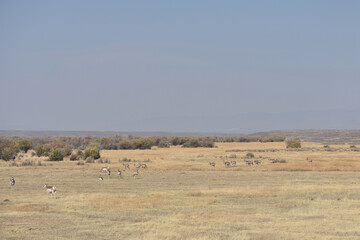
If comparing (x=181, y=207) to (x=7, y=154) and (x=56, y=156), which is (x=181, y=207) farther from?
(x=7, y=154)

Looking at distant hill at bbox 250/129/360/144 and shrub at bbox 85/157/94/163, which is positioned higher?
distant hill at bbox 250/129/360/144

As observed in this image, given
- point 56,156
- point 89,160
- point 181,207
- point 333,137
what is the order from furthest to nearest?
point 333,137 < point 56,156 < point 89,160 < point 181,207

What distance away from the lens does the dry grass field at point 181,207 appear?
1780 centimetres

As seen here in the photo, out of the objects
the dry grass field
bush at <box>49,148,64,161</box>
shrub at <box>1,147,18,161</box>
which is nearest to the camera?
the dry grass field

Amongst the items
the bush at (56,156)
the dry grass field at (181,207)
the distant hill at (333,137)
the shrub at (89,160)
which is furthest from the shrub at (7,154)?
the distant hill at (333,137)

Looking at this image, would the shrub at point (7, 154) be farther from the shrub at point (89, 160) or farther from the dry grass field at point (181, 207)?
the dry grass field at point (181, 207)

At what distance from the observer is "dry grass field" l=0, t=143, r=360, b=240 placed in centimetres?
1780

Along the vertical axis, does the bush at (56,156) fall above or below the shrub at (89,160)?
above

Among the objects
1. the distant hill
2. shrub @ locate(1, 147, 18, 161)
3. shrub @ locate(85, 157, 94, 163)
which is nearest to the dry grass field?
shrub @ locate(85, 157, 94, 163)

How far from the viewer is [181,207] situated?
75.9 feet

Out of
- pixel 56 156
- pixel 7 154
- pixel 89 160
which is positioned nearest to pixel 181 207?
pixel 89 160

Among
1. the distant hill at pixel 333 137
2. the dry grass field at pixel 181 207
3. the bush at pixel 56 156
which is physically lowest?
the dry grass field at pixel 181 207

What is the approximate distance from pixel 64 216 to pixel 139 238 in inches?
209

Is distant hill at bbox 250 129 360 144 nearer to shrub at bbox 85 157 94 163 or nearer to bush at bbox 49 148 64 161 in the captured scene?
shrub at bbox 85 157 94 163
